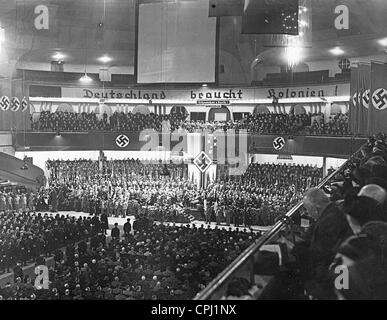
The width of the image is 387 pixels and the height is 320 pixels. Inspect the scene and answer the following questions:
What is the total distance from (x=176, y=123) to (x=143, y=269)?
20952 mm

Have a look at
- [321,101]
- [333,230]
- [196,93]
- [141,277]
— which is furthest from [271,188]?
[333,230]

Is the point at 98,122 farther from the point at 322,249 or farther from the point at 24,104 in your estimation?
the point at 322,249

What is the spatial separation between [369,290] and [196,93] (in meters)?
31.8

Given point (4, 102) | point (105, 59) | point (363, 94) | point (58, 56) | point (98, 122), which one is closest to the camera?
point (363, 94)

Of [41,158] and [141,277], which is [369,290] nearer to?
[141,277]

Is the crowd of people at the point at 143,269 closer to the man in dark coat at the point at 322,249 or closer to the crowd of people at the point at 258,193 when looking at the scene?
the man in dark coat at the point at 322,249

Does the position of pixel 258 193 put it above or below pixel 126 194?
above

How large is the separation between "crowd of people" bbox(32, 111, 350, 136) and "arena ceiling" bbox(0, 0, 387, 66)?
453 cm

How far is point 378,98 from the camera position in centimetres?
1588

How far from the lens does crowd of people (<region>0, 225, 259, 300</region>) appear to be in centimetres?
1012

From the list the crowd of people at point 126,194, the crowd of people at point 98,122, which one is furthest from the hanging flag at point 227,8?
the crowd of people at point 98,122

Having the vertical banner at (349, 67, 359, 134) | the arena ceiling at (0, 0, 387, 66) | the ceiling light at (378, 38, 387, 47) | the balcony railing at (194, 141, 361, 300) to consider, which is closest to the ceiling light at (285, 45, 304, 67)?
the arena ceiling at (0, 0, 387, 66)

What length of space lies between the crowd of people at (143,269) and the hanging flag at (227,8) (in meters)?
5.87

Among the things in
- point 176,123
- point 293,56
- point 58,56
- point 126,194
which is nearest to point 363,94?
point 126,194
